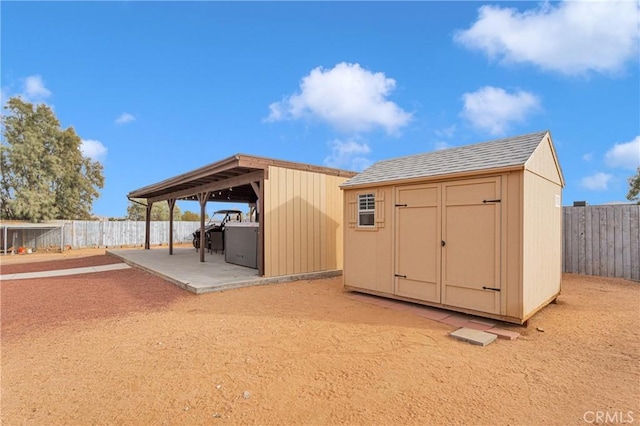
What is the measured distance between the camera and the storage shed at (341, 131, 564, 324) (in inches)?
161

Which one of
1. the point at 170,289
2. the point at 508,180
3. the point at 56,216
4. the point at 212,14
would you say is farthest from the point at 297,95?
the point at 56,216

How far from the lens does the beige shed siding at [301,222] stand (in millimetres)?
7520

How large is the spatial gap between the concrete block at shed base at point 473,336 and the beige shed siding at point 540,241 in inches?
30.9

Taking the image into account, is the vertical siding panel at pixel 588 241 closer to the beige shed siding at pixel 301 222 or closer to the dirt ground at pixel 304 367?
the dirt ground at pixel 304 367

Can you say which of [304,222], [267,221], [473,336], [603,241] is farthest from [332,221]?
[603,241]

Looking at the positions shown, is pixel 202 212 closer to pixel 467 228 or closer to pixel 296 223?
pixel 296 223

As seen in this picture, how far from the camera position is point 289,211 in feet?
25.7

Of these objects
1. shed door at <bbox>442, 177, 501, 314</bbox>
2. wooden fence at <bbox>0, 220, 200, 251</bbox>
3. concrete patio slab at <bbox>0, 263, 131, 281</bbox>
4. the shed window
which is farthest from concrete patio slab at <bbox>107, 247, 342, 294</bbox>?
wooden fence at <bbox>0, 220, 200, 251</bbox>

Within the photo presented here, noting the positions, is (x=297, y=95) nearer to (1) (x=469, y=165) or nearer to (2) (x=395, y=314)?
(1) (x=469, y=165)

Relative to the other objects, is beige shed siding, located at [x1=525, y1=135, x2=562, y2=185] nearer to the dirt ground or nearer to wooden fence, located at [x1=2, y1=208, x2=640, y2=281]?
the dirt ground

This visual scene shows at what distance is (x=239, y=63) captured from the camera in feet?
35.8

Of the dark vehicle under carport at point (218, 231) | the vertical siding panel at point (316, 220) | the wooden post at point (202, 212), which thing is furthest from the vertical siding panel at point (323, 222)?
the dark vehicle under carport at point (218, 231)

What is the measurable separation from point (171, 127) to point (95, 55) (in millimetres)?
4230

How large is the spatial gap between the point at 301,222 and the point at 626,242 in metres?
8.31
